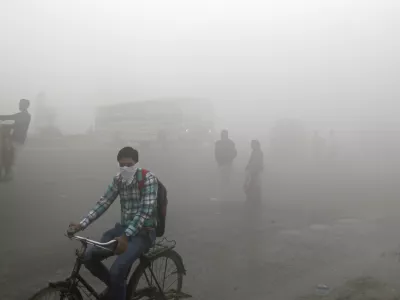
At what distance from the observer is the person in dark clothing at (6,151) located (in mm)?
6598

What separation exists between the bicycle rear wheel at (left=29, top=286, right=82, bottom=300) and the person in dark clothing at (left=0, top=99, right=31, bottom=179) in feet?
15.3

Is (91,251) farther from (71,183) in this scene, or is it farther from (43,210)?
(71,183)

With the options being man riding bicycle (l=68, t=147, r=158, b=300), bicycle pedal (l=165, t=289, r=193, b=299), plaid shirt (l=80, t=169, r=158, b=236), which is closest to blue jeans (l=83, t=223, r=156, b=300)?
man riding bicycle (l=68, t=147, r=158, b=300)

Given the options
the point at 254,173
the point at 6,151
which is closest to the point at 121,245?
the point at 6,151

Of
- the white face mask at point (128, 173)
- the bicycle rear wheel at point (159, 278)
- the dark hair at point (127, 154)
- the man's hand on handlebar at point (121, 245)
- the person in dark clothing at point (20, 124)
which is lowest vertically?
the bicycle rear wheel at point (159, 278)

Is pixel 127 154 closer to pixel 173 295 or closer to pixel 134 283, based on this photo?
pixel 134 283

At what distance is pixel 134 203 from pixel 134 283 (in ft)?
2.02

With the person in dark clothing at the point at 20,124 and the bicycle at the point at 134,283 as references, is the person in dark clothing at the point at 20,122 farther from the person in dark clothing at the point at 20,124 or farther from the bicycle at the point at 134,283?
the bicycle at the point at 134,283

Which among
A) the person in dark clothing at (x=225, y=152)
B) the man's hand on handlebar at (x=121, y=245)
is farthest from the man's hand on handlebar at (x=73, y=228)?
the person in dark clothing at (x=225, y=152)

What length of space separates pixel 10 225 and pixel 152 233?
4375 mm

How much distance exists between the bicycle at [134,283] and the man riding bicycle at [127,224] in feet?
0.31

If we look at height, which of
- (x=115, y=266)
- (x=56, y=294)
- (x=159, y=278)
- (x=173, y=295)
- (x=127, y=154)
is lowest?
(x=173, y=295)

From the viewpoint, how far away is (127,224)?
3078mm

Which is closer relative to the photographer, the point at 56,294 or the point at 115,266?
the point at 56,294
